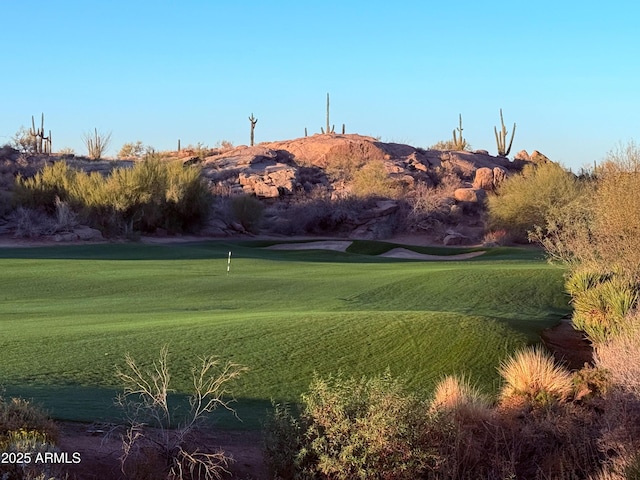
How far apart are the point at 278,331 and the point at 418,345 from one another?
7.89ft

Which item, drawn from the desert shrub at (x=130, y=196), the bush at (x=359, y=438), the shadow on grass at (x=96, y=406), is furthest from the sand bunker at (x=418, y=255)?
the bush at (x=359, y=438)

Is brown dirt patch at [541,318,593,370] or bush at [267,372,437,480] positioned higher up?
bush at [267,372,437,480]

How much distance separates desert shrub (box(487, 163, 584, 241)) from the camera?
164 feet

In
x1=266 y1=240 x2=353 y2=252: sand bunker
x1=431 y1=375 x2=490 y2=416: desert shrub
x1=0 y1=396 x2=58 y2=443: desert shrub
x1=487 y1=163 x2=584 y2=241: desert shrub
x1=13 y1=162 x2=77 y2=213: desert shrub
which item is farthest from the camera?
x1=487 y1=163 x2=584 y2=241: desert shrub

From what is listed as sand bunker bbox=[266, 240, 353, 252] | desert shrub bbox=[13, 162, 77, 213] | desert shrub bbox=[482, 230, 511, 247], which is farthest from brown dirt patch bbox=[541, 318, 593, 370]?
desert shrub bbox=[13, 162, 77, 213]

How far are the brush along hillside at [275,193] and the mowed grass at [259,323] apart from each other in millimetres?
19666

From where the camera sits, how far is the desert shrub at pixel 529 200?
50.0 meters

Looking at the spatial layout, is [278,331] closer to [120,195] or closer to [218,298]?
[218,298]

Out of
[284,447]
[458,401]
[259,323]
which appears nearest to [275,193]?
[259,323]

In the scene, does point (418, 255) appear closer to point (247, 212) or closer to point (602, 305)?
point (247, 212)

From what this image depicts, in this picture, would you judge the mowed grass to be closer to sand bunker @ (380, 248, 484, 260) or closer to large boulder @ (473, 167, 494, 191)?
sand bunker @ (380, 248, 484, 260)

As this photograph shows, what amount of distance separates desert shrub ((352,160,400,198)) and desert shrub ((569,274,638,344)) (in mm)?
39200

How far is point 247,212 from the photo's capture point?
175ft

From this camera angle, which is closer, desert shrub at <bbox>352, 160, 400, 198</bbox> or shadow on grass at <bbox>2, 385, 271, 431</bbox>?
shadow on grass at <bbox>2, 385, 271, 431</bbox>
